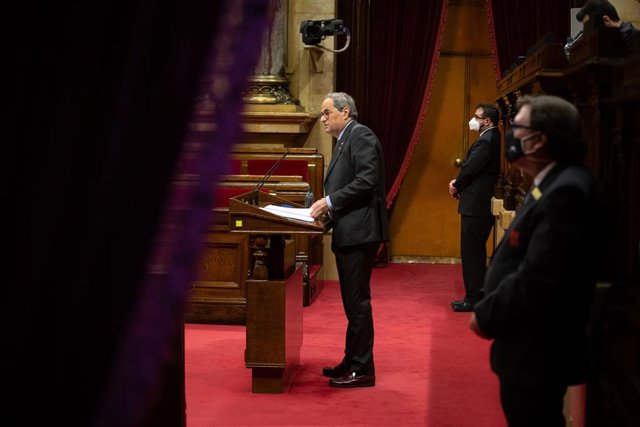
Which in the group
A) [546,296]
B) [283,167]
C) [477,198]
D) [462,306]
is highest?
[546,296]

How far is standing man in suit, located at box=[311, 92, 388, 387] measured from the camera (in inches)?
194

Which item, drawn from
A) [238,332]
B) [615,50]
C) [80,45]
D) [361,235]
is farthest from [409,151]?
[80,45]

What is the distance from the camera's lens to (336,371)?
5.26 m

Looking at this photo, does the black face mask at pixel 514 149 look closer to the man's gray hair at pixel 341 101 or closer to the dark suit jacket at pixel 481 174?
the man's gray hair at pixel 341 101

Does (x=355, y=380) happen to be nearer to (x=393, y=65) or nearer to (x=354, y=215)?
(x=354, y=215)

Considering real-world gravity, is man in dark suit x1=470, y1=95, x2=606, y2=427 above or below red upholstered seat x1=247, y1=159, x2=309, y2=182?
above

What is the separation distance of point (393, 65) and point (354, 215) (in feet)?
16.5

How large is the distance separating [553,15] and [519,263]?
7.48 metres

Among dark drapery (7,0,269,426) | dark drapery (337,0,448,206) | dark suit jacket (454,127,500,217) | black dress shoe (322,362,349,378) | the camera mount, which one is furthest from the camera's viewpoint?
dark drapery (337,0,448,206)

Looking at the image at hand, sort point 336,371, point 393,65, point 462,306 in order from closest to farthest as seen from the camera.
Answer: point 336,371 → point 462,306 → point 393,65

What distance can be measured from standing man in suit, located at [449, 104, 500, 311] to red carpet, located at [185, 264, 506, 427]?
0.41m

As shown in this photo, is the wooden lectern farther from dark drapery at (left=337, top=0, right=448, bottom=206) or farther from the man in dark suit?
dark drapery at (left=337, top=0, right=448, bottom=206)

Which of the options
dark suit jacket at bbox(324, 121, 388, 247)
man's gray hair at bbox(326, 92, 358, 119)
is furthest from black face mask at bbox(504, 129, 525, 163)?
man's gray hair at bbox(326, 92, 358, 119)

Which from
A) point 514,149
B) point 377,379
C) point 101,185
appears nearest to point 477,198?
point 377,379
